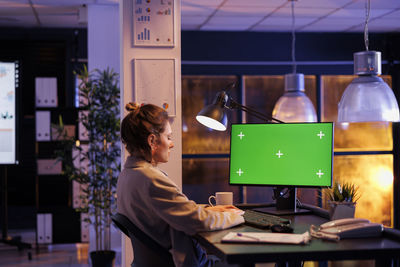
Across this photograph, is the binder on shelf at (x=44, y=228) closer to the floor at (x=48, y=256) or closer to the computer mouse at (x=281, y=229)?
the floor at (x=48, y=256)

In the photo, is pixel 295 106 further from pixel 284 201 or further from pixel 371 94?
pixel 284 201

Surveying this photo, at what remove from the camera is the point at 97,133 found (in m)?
4.79

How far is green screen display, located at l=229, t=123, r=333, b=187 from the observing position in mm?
2680

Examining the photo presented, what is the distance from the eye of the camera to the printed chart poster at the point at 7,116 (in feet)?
18.9

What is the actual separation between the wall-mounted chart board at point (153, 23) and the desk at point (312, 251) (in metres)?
1.90

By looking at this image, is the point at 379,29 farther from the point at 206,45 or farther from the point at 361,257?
the point at 361,257

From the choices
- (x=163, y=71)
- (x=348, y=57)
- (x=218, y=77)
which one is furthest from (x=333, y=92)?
(x=163, y=71)

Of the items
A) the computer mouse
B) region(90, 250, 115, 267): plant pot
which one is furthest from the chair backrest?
region(90, 250, 115, 267): plant pot

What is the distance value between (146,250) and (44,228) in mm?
4074

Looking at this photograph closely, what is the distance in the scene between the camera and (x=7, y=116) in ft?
18.9

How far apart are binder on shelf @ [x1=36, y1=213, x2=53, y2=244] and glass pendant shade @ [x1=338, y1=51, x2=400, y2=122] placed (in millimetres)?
4002

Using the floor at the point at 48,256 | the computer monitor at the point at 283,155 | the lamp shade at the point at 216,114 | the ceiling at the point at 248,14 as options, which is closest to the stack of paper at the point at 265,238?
the computer monitor at the point at 283,155

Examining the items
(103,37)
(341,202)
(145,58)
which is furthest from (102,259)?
(341,202)

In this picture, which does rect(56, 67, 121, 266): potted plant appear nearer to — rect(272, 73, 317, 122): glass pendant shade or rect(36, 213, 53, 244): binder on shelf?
rect(36, 213, 53, 244): binder on shelf
